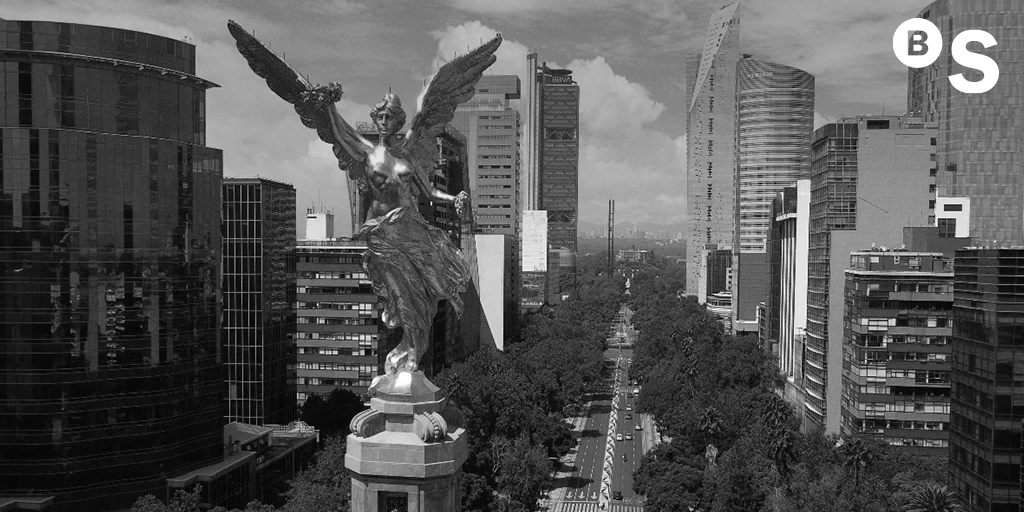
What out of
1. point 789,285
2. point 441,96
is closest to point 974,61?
point 789,285

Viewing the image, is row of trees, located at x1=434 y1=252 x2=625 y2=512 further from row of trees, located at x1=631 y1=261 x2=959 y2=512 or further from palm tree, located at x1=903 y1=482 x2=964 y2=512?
palm tree, located at x1=903 y1=482 x2=964 y2=512

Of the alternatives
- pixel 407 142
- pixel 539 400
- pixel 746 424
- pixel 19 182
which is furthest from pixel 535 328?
pixel 407 142

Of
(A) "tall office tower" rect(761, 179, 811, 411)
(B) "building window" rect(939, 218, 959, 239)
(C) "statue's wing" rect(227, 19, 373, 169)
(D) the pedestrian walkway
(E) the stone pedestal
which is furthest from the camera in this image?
A: (A) "tall office tower" rect(761, 179, 811, 411)

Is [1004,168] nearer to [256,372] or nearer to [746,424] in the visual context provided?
[746,424]

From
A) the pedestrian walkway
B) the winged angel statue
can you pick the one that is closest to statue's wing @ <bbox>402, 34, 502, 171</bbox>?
the winged angel statue

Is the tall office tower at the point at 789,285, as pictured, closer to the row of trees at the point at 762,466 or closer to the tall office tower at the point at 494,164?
the row of trees at the point at 762,466

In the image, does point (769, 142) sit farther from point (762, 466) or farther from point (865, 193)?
point (762, 466)

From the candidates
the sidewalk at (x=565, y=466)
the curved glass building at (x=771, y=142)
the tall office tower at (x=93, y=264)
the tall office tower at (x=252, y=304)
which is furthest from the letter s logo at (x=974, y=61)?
the tall office tower at (x=93, y=264)
